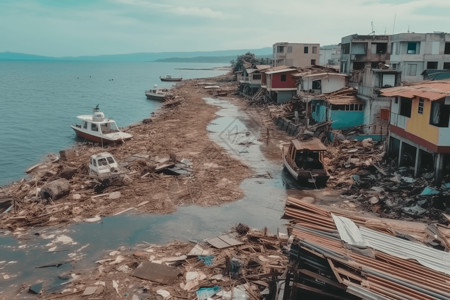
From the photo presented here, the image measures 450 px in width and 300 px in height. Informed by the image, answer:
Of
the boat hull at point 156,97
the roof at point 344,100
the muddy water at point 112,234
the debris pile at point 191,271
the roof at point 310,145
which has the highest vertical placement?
the roof at point 344,100

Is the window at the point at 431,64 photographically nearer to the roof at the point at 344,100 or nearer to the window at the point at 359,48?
the window at the point at 359,48

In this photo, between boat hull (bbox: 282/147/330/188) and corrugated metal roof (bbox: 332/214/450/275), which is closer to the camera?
corrugated metal roof (bbox: 332/214/450/275)

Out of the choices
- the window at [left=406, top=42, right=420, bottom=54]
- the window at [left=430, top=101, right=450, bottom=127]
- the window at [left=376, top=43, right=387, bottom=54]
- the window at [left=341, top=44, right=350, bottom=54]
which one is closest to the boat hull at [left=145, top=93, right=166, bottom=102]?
the window at [left=341, top=44, right=350, bottom=54]

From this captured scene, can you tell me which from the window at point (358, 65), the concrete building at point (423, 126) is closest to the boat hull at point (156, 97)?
the window at point (358, 65)

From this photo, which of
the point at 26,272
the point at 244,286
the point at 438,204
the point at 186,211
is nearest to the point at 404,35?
the point at 438,204

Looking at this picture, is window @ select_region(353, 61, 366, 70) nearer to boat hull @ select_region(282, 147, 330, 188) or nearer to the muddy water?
the muddy water

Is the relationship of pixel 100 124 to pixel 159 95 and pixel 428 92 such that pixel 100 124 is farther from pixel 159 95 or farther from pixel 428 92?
pixel 159 95
